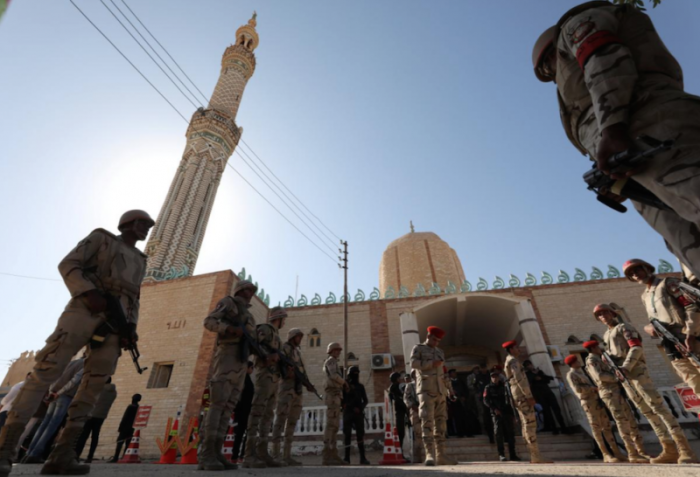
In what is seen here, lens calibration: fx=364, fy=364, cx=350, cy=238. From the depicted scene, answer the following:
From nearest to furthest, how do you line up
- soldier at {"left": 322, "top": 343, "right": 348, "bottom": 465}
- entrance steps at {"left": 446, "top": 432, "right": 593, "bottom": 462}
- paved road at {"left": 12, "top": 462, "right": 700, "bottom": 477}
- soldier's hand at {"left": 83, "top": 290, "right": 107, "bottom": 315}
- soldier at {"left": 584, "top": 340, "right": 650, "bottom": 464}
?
paved road at {"left": 12, "top": 462, "right": 700, "bottom": 477} < soldier's hand at {"left": 83, "top": 290, "right": 107, "bottom": 315} < soldier at {"left": 584, "top": 340, "right": 650, "bottom": 464} < soldier at {"left": 322, "top": 343, "right": 348, "bottom": 465} < entrance steps at {"left": 446, "top": 432, "right": 593, "bottom": 462}

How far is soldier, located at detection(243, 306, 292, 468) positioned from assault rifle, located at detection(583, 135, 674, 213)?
3.96 metres

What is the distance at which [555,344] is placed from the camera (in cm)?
1177

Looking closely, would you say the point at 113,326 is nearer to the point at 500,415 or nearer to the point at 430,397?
the point at 430,397

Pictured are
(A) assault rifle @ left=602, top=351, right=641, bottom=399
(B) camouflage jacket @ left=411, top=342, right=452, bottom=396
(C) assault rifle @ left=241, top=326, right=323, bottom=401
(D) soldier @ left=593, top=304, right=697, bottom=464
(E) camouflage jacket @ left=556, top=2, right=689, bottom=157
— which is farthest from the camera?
(B) camouflage jacket @ left=411, top=342, right=452, bottom=396

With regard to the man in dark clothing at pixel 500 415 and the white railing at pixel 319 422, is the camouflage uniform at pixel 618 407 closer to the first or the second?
the man in dark clothing at pixel 500 415

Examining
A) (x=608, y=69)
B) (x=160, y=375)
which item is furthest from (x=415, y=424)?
(x=160, y=375)

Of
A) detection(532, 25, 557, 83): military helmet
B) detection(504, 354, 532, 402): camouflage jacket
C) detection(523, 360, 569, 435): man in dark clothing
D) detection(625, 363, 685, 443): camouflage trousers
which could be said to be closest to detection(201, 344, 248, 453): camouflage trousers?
detection(532, 25, 557, 83): military helmet

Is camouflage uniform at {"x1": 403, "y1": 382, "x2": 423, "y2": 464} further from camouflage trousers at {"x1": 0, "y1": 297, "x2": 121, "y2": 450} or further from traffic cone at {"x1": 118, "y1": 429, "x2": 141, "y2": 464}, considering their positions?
traffic cone at {"x1": 118, "y1": 429, "x2": 141, "y2": 464}

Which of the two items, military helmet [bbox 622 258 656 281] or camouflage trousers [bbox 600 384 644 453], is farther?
Answer: camouflage trousers [bbox 600 384 644 453]

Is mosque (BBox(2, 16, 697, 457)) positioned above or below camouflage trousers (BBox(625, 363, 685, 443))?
above

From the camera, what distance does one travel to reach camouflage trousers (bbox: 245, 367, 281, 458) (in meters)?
4.58

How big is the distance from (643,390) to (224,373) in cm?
515

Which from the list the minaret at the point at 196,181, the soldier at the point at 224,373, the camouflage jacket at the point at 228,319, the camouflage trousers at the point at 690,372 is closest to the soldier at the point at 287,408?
the camouflage jacket at the point at 228,319

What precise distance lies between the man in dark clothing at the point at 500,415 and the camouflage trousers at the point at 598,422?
1320 mm
